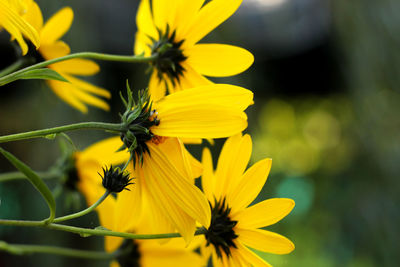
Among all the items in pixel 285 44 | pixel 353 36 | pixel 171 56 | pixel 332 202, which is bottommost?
pixel 171 56

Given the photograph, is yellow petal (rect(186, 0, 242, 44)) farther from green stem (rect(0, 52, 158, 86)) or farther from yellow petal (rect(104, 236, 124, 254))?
yellow petal (rect(104, 236, 124, 254))

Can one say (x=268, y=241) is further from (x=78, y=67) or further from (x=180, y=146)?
(x=78, y=67)

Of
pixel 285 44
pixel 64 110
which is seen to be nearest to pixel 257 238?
pixel 64 110

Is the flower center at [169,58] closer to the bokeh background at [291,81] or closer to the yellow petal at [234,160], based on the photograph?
the yellow petal at [234,160]

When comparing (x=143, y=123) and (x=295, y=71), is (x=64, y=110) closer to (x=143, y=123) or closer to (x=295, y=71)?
(x=143, y=123)

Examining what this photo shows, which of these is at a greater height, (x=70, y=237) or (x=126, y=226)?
(x=70, y=237)

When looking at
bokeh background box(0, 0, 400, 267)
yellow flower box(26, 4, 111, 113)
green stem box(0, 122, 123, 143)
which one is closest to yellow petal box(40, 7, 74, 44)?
yellow flower box(26, 4, 111, 113)
